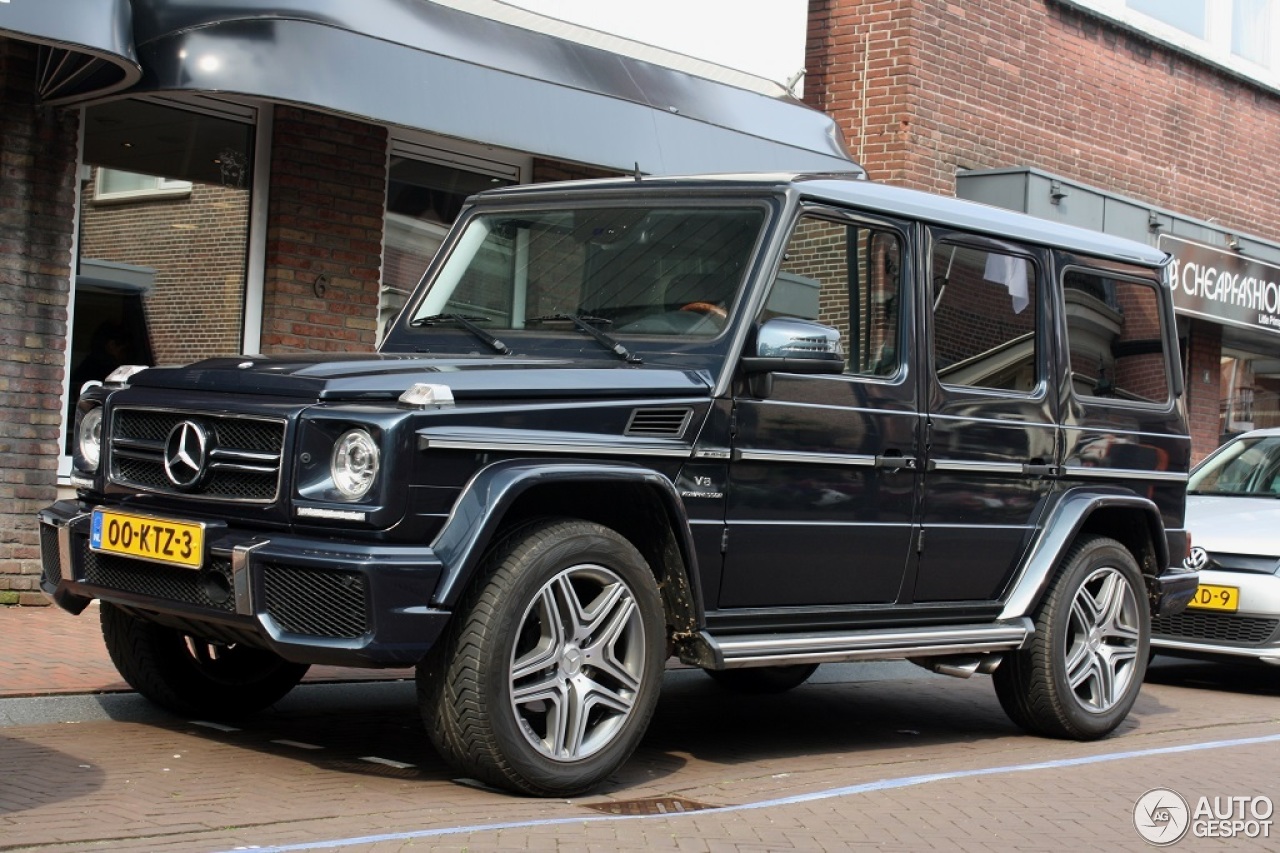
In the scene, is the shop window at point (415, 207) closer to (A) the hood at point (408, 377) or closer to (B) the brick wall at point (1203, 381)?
(A) the hood at point (408, 377)

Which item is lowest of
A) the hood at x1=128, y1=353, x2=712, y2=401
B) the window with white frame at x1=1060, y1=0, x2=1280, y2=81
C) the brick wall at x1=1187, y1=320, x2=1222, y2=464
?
the hood at x1=128, y1=353, x2=712, y2=401

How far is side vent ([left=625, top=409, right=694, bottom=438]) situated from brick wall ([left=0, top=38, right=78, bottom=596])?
5.35 meters

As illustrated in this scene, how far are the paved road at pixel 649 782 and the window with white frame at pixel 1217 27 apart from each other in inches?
454

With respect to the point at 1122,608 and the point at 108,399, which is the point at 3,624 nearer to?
the point at 108,399

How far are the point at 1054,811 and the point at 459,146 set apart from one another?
7.74m

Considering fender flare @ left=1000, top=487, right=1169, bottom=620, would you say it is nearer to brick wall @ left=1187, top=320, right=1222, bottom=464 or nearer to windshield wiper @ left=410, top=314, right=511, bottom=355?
windshield wiper @ left=410, top=314, right=511, bottom=355

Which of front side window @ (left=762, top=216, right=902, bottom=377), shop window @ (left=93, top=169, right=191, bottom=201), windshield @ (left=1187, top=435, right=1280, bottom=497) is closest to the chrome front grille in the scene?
front side window @ (left=762, top=216, right=902, bottom=377)

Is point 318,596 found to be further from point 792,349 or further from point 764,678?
point 764,678

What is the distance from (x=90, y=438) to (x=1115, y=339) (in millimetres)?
4707

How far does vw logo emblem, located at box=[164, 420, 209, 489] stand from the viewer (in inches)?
220

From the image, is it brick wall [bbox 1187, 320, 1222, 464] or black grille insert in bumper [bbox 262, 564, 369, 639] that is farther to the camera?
brick wall [bbox 1187, 320, 1222, 464]

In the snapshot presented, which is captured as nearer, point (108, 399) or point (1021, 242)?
point (108, 399)

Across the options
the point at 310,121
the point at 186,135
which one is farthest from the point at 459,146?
the point at 186,135

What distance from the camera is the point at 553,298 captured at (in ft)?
21.9
